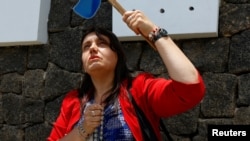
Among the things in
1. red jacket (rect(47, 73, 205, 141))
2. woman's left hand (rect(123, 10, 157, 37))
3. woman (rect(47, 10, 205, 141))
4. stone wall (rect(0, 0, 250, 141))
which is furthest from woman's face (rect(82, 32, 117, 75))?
stone wall (rect(0, 0, 250, 141))

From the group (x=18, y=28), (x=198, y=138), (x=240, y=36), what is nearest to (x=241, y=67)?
(x=240, y=36)

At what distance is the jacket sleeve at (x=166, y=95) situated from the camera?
140 cm

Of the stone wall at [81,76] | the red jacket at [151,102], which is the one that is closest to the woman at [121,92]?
the red jacket at [151,102]

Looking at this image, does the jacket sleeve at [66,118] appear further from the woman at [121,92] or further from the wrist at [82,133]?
the wrist at [82,133]

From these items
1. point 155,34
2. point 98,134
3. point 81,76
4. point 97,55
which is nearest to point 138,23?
point 155,34

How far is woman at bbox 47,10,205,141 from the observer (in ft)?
4.63

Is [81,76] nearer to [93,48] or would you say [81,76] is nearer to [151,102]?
[93,48]

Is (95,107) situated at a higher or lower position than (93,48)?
lower

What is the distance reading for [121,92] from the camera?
160 cm

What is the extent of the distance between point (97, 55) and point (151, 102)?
0.85 ft

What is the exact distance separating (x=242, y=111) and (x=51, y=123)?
102 centimetres

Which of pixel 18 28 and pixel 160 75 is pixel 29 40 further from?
pixel 160 75

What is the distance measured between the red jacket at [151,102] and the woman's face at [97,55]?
11 cm

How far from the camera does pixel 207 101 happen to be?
2234mm
